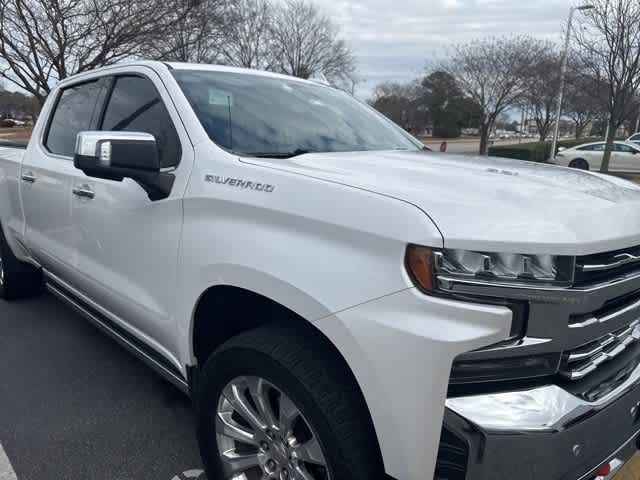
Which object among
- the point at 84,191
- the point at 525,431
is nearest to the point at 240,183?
the point at 525,431

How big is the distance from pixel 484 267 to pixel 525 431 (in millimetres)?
433

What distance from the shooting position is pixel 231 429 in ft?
6.66

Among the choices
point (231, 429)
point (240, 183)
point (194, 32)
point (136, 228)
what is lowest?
point (231, 429)

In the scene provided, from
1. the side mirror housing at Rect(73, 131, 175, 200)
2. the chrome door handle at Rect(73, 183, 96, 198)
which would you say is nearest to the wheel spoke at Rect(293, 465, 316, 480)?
the side mirror housing at Rect(73, 131, 175, 200)

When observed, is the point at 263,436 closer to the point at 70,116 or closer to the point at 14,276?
the point at 70,116

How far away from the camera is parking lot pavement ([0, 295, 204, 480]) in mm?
2514

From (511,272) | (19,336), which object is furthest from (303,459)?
(19,336)

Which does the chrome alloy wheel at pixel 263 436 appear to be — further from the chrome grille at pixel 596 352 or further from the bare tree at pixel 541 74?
the bare tree at pixel 541 74

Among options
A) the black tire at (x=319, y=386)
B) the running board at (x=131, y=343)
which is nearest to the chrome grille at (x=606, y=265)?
the black tire at (x=319, y=386)

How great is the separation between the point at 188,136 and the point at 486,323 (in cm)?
148

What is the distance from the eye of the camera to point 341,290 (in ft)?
4.99

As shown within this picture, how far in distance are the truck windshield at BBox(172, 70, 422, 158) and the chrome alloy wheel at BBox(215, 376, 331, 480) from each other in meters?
0.98

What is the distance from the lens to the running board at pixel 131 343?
7.97 feet

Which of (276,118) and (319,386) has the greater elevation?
(276,118)
